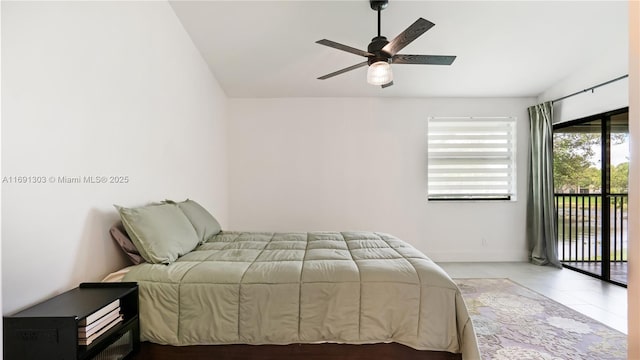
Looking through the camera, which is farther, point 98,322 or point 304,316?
point 304,316

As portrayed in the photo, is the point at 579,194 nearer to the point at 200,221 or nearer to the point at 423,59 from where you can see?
the point at 423,59

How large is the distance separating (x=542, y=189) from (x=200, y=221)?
4.18 meters

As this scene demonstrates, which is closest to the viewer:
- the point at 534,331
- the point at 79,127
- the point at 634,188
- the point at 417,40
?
the point at 634,188

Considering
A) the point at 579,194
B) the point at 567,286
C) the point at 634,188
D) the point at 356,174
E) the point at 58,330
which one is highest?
the point at 356,174

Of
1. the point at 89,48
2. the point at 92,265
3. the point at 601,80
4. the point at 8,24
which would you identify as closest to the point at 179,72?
the point at 89,48

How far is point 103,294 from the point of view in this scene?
137 centimetres

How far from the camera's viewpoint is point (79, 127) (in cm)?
159

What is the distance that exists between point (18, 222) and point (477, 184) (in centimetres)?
459

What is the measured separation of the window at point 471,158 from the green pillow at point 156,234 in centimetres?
338

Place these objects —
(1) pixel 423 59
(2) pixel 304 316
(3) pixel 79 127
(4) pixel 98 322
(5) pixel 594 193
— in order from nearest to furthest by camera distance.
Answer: (4) pixel 98 322
(2) pixel 304 316
(3) pixel 79 127
(1) pixel 423 59
(5) pixel 594 193

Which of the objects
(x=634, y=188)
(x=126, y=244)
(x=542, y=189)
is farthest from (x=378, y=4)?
(x=542, y=189)

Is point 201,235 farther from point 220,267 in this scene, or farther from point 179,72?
point 179,72

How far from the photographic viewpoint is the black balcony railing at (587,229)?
3.27 metres

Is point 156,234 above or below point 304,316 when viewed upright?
above
